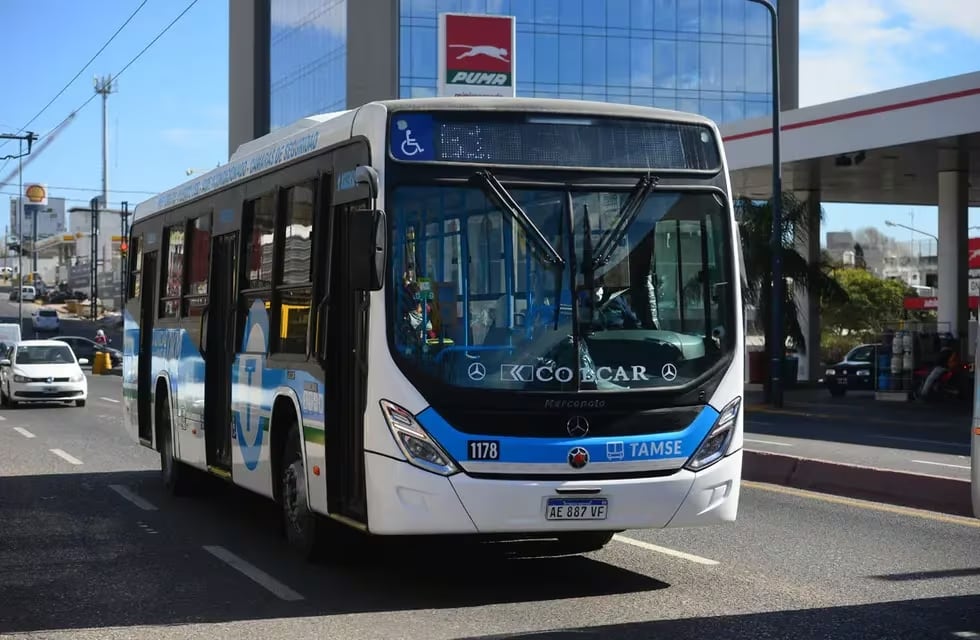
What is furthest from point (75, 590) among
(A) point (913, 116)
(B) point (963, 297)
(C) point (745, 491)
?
(B) point (963, 297)

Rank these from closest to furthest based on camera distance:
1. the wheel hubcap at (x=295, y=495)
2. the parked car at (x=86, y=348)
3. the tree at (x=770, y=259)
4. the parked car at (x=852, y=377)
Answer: the wheel hubcap at (x=295, y=495) → the tree at (x=770, y=259) → the parked car at (x=852, y=377) → the parked car at (x=86, y=348)

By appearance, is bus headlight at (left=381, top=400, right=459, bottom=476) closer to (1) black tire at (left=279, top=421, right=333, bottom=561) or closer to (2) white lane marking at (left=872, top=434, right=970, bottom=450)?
(1) black tire at (left=279, top=421, right=333, bottom=561)

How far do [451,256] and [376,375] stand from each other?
844mm

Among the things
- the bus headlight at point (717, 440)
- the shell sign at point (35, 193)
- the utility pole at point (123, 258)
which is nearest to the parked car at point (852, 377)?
the utility pole at point (123, 258)

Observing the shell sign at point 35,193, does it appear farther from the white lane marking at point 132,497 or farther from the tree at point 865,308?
the white lane marking at point 132,497

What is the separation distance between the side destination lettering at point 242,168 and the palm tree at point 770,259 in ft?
75.0

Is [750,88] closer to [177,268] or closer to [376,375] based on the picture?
[177,268]

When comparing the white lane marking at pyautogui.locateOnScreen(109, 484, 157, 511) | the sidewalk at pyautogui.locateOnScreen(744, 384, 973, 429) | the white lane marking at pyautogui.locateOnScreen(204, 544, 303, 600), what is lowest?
the sidewalk at pyautogui.locateOnScreen(744, 384, 973, 429)

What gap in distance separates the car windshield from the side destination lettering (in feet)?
66.4

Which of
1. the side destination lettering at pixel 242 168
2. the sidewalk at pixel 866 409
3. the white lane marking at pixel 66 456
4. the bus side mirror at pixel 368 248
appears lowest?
the sidewalk at pixel 866 409

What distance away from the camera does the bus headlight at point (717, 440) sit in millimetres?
9094

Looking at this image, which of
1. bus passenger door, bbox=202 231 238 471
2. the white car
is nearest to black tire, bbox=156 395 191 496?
bus passenger door, bbox=202 231 238 471

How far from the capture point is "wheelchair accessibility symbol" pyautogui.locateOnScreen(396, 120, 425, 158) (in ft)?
29.6

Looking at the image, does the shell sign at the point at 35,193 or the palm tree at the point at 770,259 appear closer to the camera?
the palm tree at the point at 770,259
